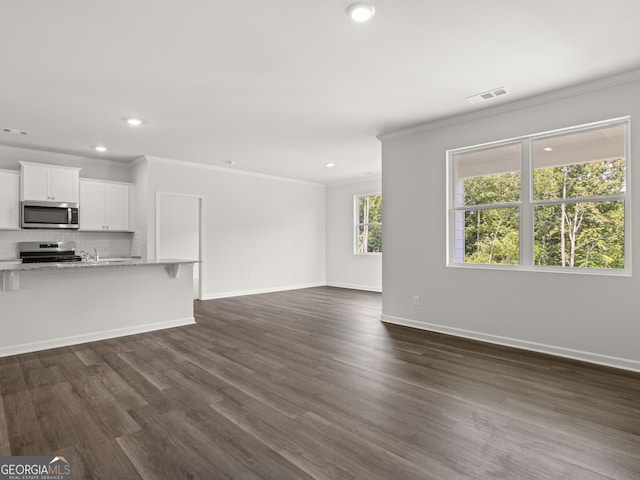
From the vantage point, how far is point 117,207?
257 inches

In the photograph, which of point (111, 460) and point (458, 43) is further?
point (458, 43)

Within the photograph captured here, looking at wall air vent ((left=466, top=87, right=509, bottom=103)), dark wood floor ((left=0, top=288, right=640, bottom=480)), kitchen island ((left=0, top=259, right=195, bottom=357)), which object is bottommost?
dark wood floor ((left=0, top=288, right=640, bottom=480))

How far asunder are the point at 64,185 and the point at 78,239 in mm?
999

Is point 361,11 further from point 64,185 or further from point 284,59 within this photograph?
point 64,185

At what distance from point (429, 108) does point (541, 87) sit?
109 cm

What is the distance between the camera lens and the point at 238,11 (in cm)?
238

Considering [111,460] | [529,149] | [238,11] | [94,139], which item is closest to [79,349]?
[111,460]

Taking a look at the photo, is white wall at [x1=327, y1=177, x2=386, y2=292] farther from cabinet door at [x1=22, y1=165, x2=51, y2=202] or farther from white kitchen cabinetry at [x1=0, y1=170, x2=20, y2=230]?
white kitchen cabinetry at [x1=0, y1=170, x2=20, y2=230]

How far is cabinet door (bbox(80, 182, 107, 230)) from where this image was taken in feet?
20.2

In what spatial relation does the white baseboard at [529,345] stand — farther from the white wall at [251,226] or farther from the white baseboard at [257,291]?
the white wall at [251,226]

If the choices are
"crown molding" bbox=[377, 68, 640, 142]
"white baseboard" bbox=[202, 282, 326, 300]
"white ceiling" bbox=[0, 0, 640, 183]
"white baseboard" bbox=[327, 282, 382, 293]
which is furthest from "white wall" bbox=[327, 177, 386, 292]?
"white ceiling" bbox=[0, 0, 640, 183]

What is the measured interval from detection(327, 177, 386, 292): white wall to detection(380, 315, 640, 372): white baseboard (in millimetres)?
3374

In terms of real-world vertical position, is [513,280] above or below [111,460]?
above

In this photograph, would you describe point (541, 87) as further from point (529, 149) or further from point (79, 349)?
point (79, 349)
